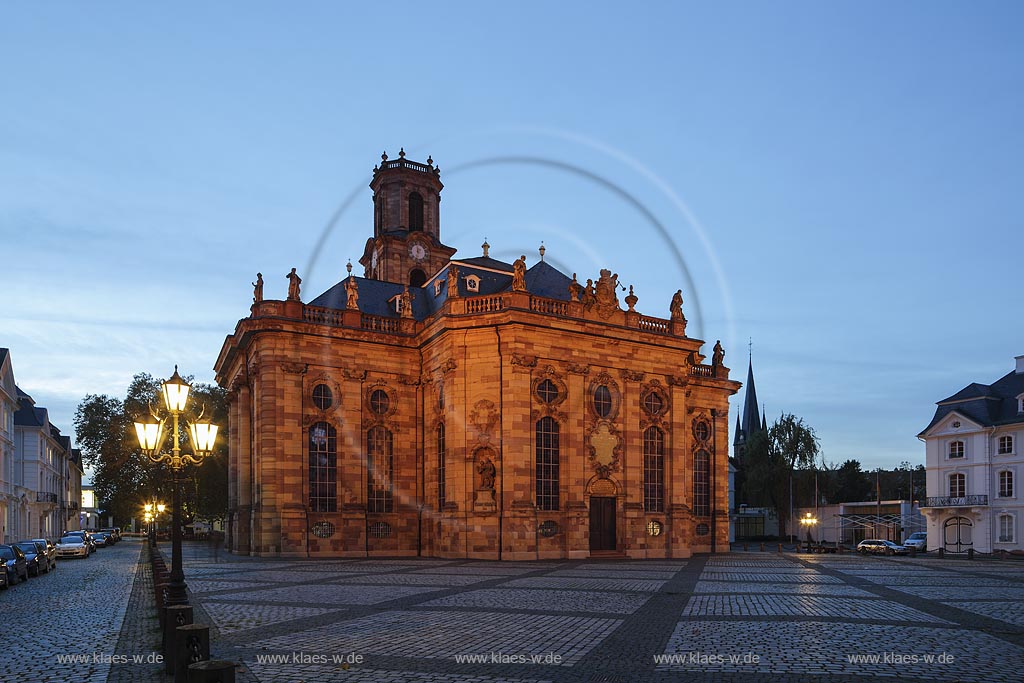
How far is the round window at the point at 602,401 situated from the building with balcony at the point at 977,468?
103 ft

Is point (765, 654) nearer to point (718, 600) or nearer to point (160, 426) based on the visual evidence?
point (718, 600)

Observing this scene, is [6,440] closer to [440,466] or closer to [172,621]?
[440,466]

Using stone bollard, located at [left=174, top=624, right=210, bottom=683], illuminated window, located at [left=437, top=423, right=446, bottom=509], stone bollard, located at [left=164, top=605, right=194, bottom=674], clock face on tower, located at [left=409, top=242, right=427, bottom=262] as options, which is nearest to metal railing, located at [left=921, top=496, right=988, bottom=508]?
illuminated window, located at [left=437, top=423, right=446, bottom=509]

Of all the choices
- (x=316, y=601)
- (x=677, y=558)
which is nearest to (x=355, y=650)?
(x=316, y=601)

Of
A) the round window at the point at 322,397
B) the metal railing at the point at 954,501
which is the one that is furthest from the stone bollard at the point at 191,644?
the metal railing at the point at 954,501

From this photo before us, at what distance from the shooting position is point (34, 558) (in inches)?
1297

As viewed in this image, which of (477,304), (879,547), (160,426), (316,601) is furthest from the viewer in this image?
(879,547)

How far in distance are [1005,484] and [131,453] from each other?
215 ft

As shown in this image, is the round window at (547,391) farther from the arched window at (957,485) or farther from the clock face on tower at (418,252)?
the arched window at (957,485)

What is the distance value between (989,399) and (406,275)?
4284cm

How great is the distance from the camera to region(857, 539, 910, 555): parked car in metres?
58.3

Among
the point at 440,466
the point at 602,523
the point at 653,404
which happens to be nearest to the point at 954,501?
the point at 653,404

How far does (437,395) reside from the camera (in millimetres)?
45719

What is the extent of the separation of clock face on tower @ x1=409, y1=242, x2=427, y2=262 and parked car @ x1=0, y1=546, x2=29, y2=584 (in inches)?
1408
